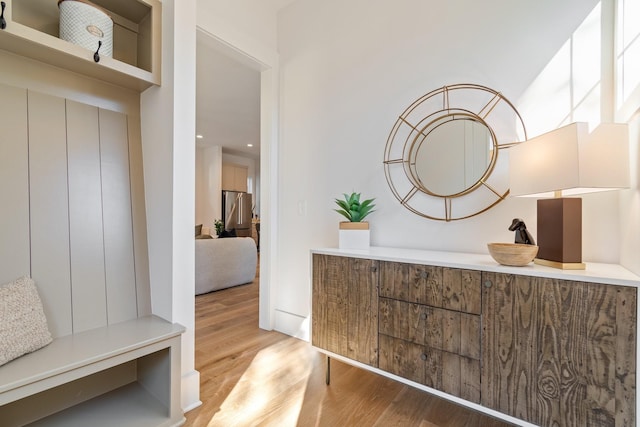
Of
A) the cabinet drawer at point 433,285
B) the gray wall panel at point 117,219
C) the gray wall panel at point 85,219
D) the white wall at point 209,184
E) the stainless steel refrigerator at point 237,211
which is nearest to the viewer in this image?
the cabinet drawer at point 433,285

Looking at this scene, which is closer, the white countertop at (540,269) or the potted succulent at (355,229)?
the white countertop at (540,269)

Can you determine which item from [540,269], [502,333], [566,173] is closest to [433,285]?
[502,333]

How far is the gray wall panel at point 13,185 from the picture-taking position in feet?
4.01

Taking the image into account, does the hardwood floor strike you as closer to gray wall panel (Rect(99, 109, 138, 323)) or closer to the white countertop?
gray wall panel (Rect(99, 109, 138, 323))

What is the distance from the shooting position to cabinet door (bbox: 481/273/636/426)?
39.2 inches

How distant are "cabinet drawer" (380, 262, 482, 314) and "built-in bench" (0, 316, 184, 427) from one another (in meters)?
1.06

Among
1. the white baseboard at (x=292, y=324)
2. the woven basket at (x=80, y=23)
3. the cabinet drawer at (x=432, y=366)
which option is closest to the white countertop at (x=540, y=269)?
the cabinet drawer at (x=432, y=366)

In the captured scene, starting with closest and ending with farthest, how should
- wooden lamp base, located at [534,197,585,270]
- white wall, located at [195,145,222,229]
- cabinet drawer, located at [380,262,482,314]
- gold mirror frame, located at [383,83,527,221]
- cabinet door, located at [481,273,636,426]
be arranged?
cabinet door, located at [481,273,636,426], wooden lamp base, located at [534,197,585,270], cabinet drawer, located at [380,262,482,314], gold mirror frame, located at [383,83,527,221], white wall, located at [195,145,222,229]

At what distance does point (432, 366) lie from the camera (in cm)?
138

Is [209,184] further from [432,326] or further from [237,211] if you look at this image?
[432,326]

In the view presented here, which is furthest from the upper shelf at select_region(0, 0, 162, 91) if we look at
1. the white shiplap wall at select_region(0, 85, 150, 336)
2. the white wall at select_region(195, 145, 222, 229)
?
the white wall at select_region(195, 145, 222, 229)

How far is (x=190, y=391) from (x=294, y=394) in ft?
1.78

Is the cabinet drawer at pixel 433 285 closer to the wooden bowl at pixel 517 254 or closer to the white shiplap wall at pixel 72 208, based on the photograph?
the wooden bowl at pixel 517 254

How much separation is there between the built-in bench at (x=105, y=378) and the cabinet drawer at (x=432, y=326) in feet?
3.38
